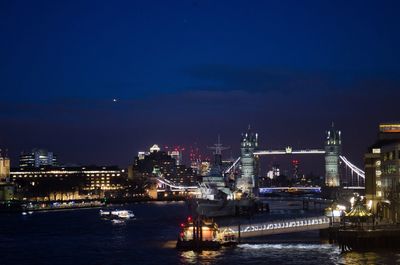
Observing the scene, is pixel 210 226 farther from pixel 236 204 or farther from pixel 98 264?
pixel 236 204

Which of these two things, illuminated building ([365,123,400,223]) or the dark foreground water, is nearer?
the dark foreground water

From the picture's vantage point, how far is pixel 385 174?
66.1 meters

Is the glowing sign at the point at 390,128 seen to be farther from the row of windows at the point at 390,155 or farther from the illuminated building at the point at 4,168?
the illuminated building at the point at 4,168

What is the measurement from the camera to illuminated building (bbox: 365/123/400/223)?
57.7 metres

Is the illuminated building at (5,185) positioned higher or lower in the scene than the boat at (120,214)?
higher

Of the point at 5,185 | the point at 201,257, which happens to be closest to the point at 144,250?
the point at 201,257

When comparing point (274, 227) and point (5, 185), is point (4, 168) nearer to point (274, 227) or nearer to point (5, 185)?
point (5, 185)

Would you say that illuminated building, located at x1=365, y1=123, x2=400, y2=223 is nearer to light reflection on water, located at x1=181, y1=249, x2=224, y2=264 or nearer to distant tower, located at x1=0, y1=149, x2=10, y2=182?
light reflection on water, located at x1=181, y1=249, x2=224, y2=264

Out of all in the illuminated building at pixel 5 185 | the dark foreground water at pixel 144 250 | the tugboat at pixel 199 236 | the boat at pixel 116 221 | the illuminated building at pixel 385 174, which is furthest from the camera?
the illuminated building at pixel 5 185

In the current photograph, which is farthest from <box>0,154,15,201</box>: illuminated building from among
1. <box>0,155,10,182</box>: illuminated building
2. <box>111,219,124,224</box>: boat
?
<box>111,219,124,224</box>: boat

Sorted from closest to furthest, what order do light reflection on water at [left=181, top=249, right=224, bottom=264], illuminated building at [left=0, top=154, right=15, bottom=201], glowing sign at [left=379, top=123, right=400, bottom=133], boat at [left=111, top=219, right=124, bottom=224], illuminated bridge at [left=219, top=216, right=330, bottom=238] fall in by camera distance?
1. light reflection on water at [left=181, top=249, right=224, bottom=264]
2. illuminated bridge at [left=219, top=216, right=330, bottom=238]
3. glowing sign at [left=379, top=123, right=400, bottom=133]
4. boat at [left=111, top=219, right=124, bottom=224]
5. illuminated building at [left=0, top=154, right=15, bottom=201]

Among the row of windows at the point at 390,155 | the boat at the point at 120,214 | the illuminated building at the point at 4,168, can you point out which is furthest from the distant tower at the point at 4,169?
the row of windows at the point at 390,155

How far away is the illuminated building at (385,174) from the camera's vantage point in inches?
2271

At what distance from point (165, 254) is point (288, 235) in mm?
14208
